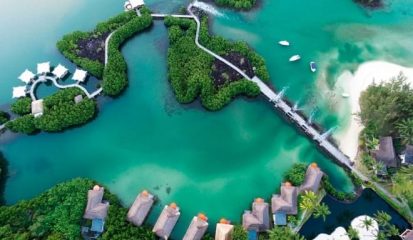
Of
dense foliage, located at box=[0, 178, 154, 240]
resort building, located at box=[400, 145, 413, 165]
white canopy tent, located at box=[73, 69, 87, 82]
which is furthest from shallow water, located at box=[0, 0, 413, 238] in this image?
resort building, located at box=[400, 145, 413, 165]

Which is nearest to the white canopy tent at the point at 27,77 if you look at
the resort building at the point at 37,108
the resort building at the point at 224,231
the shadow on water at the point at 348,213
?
the resort building at the point at 37,108

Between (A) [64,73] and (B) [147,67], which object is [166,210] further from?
(A) [64,73]

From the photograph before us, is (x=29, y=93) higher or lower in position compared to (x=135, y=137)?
higher

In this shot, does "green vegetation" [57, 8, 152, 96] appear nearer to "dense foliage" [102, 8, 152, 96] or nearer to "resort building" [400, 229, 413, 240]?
"dense foliage" [102, 8, 152, 96]


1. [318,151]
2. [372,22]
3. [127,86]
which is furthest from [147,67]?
[372,22]

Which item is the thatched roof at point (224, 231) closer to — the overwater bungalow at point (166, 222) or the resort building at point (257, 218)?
the resort building at point (257, 218)

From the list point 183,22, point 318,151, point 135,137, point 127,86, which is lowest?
point 318,151

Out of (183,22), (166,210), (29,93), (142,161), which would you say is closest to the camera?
(166,210)
